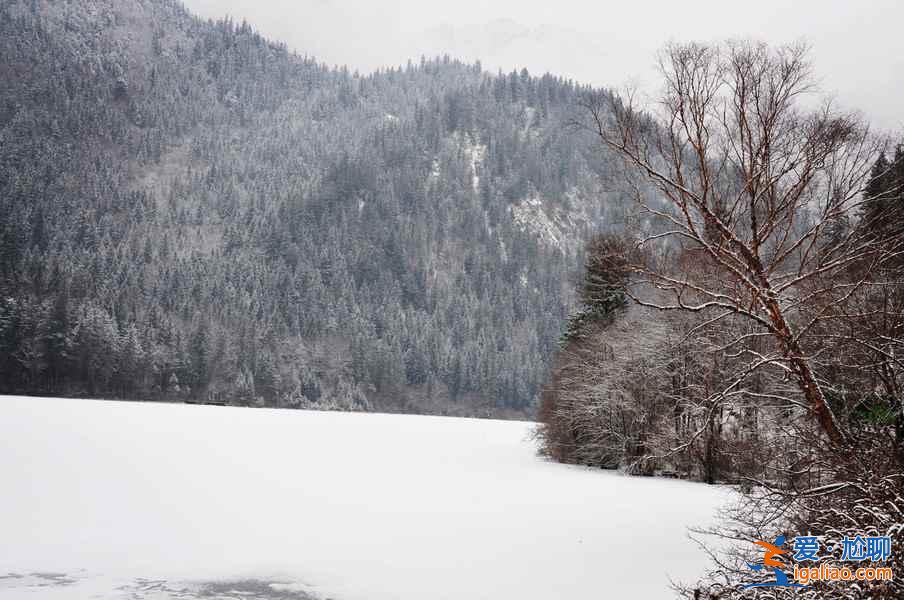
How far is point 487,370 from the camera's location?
5517 inches

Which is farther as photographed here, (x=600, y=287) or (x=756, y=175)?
(x=600, y=287)

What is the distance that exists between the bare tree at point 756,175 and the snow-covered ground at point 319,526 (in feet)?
16.2

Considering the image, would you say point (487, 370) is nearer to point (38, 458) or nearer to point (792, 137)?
point (38, 458)

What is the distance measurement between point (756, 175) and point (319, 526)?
1188 cm

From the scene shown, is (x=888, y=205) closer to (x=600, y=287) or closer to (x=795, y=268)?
(x=795, y=268)

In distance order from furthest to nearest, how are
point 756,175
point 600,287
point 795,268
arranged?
point 600,287
point 795,268
point 756,175

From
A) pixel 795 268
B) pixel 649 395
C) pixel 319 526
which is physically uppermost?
pixel 795 268

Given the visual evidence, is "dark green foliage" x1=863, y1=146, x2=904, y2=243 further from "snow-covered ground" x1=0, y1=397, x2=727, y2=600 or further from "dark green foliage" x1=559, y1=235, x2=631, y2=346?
"snow-covered ground" x1=0, y1=397, x2=727, y2=600

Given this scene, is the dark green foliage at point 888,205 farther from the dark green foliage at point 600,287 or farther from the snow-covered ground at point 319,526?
the snow-covered ground at point 319,526

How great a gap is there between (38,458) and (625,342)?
2309 centimetres

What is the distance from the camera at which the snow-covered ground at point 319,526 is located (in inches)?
437

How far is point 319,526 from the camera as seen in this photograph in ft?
51.7

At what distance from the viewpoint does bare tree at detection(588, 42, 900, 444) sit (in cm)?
860

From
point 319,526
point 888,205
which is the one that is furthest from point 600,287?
point 888,205
